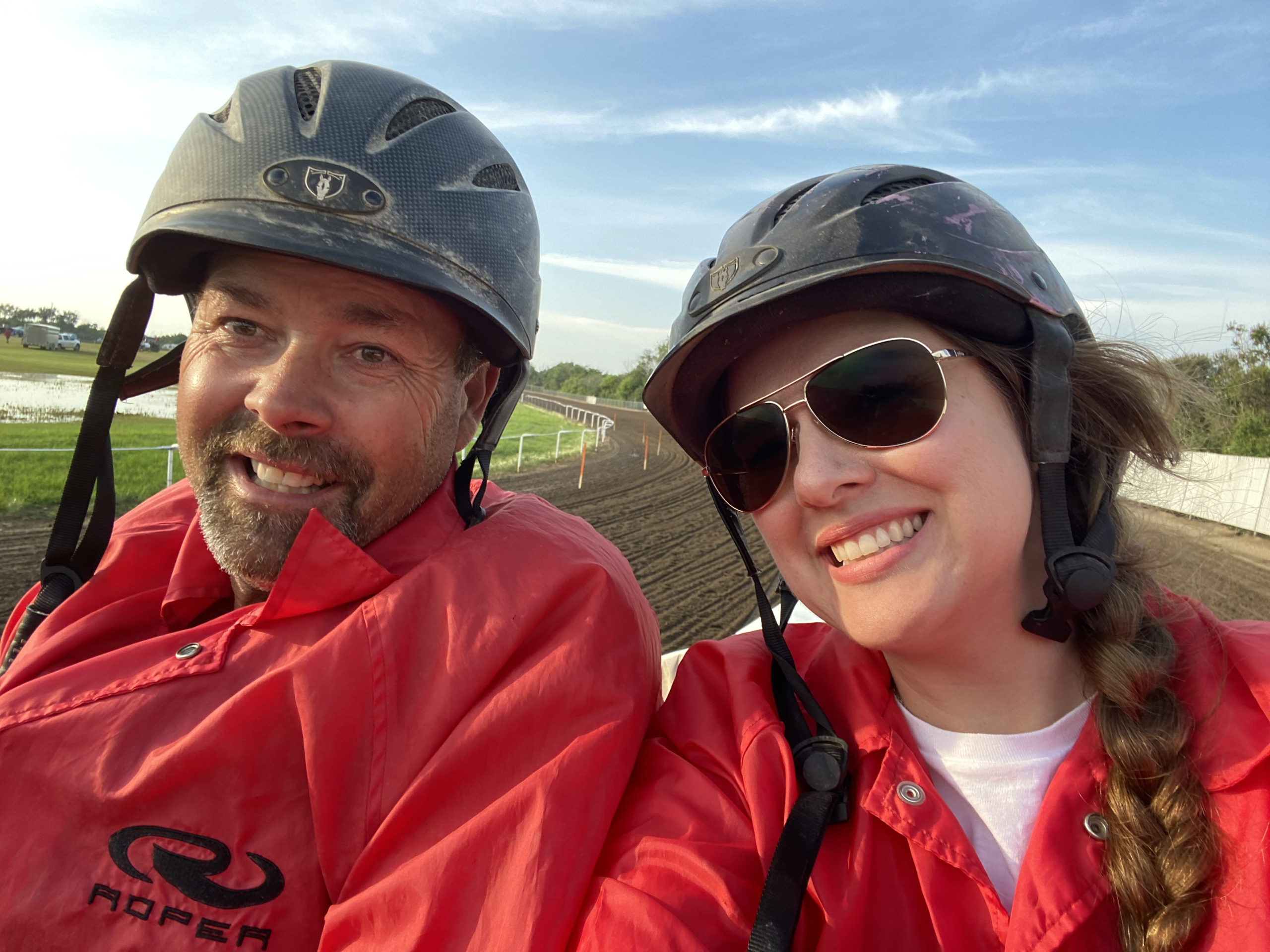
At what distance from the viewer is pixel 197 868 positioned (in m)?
1.35

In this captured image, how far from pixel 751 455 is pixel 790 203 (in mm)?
605

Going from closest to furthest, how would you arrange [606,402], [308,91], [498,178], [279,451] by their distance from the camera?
[279,451]
[308,91]
[498,178]
[606,402]

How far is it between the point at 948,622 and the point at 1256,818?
1.66 feet

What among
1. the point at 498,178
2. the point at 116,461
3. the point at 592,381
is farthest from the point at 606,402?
the point at 498,178

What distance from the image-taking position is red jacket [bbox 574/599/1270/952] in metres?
1.16

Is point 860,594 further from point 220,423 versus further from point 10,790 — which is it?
point 10,790

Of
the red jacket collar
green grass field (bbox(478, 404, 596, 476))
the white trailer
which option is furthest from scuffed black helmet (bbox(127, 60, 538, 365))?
the white trailer

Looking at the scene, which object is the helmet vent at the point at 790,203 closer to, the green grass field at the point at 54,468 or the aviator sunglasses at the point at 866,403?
the aviator sunglasses at the point at 866,403

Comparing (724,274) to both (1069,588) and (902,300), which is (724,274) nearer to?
(902,300)

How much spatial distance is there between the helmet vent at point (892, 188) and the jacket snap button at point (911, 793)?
114 centimetres

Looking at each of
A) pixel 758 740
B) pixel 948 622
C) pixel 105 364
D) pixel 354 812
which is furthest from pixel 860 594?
Result: pixel 105 364

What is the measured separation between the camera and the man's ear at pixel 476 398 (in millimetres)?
2123

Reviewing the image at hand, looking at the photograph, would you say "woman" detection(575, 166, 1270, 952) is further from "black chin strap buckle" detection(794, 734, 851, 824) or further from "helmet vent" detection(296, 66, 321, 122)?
"helmet vent" detection(296, 66, 321, 122)

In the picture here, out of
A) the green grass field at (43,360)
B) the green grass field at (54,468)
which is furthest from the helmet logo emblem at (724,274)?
the green grass field at (43,360)
